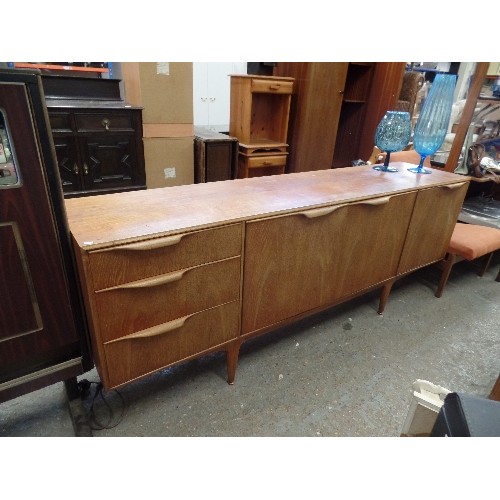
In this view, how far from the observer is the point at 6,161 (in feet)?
2.56

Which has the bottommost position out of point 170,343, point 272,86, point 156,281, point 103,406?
point 103,406

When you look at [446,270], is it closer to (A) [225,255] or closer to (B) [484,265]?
(B) [484,265]

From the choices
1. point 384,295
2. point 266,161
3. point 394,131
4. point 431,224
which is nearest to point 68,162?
point 266,161

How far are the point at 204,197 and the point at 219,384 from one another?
72 cm

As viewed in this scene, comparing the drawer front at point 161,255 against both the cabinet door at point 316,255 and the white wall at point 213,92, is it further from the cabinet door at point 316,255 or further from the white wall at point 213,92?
the white wall at point 213,92

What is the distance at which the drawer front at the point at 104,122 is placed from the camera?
2336mm

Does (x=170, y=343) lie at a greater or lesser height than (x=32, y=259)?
lesser

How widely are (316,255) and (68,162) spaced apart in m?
1.92

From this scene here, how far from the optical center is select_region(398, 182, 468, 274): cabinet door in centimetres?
163

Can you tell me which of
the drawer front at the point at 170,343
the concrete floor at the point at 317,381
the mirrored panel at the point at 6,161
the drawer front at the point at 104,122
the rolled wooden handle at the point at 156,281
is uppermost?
the mirrored panel at the point at 6,161

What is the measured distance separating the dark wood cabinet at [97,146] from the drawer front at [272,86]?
3.22 feet

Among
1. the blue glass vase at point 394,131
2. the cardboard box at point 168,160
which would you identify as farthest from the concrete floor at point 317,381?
the cardboard box at point 168,160

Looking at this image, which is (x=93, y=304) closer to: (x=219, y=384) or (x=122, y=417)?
(x=122, y=417)
